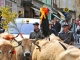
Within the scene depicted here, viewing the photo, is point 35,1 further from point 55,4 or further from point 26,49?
point 26,49

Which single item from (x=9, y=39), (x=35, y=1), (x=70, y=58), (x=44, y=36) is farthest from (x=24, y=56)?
(x=35, y=1)

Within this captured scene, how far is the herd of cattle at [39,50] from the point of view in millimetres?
6316

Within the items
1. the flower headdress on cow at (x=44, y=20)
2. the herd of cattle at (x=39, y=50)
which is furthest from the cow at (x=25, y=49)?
the flower headdress on cow at (x=44, y=20)

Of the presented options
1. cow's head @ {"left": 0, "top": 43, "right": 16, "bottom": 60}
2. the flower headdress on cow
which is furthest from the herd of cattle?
the flower headdress on cow

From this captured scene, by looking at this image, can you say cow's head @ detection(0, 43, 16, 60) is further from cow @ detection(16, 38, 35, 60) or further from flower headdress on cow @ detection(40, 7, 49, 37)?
flower headdress on cow @ detection(40, 7, 49, 37)

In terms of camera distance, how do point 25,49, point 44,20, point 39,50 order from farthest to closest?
point 25,49
point 44,20
point 39,50

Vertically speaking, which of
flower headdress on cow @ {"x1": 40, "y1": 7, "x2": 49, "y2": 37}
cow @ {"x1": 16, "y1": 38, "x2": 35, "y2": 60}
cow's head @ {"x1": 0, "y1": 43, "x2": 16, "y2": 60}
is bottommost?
cow @ {"x1": 16, "y1": 38, "x2": 35, "y2": 60}

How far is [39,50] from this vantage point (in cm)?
974

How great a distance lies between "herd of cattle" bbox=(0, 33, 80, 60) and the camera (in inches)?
249

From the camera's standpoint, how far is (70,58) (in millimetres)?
6117

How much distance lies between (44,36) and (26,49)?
0.75 metres

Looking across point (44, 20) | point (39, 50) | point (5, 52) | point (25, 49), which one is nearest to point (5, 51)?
point (5, 52)

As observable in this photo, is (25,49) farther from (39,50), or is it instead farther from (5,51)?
(5,51)

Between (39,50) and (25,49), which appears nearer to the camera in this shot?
(39,50)
